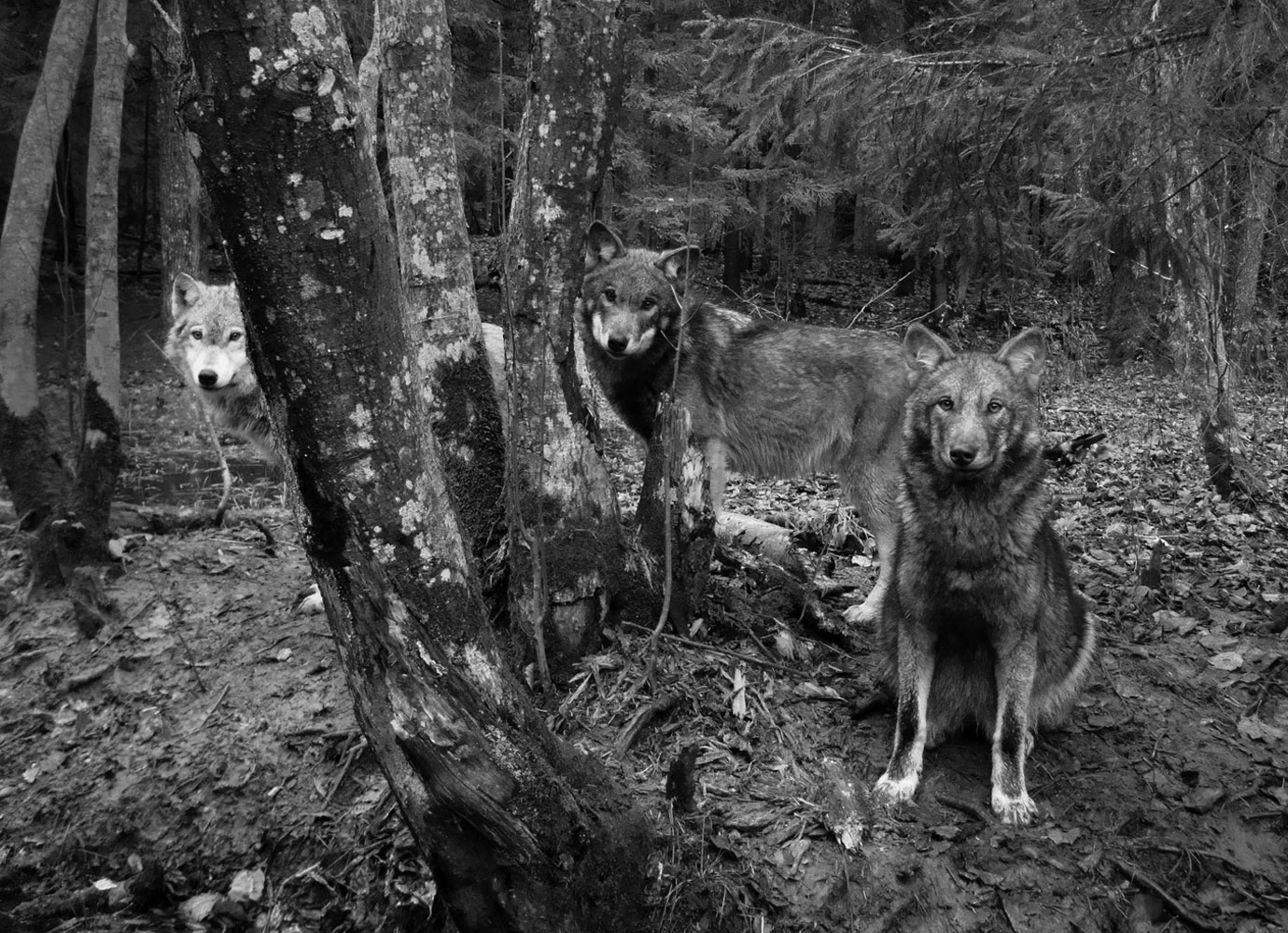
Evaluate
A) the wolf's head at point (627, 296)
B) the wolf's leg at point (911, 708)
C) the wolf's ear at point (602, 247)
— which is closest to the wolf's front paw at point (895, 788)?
the wolf's leg at point (911, 708)

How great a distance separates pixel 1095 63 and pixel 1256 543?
466 centimetres

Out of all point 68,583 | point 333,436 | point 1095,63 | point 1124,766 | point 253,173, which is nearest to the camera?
point 253,173

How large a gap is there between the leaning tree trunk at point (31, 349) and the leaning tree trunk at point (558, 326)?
3.70 m

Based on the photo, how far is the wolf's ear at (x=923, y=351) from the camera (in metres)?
4.58

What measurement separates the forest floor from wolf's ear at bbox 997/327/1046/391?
Result: 80.1 inches

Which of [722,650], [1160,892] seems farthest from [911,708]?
[1160,892]

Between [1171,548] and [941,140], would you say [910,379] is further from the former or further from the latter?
[1171,548]

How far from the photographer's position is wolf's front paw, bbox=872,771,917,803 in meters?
4.18

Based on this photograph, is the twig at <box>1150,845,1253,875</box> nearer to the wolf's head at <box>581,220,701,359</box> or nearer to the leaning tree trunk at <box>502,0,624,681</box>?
the leaning tree trunk at <box>502,0,624,681</box>

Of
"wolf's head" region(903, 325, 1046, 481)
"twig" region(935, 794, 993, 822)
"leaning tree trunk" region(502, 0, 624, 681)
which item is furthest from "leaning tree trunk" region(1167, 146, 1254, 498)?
"leaning tree trunk" region(502, 0, 624, 681)

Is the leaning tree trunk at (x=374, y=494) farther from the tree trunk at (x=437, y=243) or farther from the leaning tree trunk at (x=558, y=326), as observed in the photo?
the tree trunk at (x=437, y=243)

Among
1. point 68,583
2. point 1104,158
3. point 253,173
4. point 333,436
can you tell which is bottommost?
point 68,583

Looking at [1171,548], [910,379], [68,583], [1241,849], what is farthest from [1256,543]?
[68,583]

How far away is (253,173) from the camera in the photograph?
217cm
